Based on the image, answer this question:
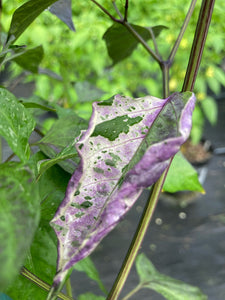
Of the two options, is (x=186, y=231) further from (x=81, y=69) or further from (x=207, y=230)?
(x=81, y=69)

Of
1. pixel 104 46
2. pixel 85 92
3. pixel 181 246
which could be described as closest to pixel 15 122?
pixel 85 92

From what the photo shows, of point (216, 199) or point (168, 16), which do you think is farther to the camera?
point (168, 16)

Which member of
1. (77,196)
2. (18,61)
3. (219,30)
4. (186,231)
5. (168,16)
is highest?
(219,30)

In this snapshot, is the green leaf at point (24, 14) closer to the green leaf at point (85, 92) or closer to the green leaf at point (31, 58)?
the green leaf at point (31, 58)

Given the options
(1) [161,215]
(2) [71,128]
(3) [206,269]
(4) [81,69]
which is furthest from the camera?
(4) [81,69]

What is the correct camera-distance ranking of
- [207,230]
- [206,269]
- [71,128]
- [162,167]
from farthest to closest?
1. [207,230]
2. [206,269]
3. [71,128]
4. [162,167]

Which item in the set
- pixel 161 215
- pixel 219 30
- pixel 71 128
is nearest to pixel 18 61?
pixel 71 128

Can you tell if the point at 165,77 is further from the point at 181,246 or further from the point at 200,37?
the point at 181,246
